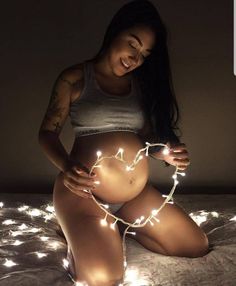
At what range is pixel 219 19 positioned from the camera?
227 cm

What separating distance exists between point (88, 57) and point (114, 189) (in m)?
0.94

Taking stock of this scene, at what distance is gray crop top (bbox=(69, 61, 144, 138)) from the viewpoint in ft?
5.27

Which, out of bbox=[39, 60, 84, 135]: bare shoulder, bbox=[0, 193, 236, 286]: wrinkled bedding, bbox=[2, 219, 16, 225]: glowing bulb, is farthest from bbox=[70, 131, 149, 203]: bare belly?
bbox=[2, 219, 16, 225]: glowing bulb

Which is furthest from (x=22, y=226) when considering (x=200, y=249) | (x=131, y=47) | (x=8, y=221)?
(x=131, y=47)

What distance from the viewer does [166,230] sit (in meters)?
1.63

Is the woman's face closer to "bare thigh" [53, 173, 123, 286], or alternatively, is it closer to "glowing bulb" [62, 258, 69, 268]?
"bare thigh" [53, 173, 123, 286]

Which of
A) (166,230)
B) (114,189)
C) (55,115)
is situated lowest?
(166,230)

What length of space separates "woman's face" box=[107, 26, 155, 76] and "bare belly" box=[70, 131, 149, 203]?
0.25 meters

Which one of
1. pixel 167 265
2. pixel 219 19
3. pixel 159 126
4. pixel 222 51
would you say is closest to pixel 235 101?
pixel 222 51

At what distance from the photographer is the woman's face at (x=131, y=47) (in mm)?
1588

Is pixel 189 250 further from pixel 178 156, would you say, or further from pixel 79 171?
pixel 79 171

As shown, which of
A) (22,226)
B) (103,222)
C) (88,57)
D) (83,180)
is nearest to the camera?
(83,180)

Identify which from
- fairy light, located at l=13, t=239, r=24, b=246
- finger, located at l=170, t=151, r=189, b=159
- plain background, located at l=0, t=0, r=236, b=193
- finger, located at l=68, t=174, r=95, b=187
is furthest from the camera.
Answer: plain background, located at l=0, t=0, r=236, b=193

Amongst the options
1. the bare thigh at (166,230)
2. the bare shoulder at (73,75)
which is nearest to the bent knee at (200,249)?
the bare thigh at (166,230)
